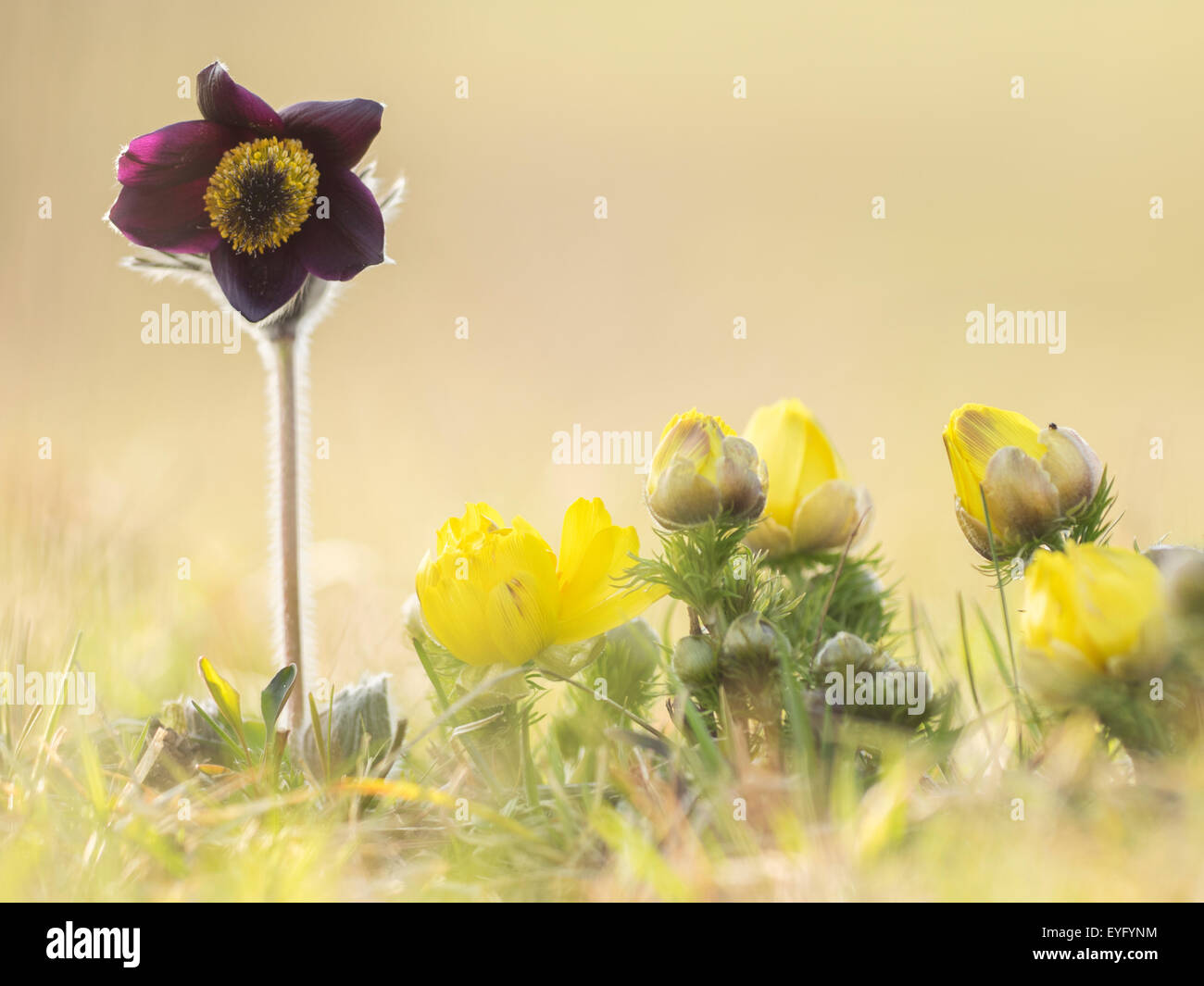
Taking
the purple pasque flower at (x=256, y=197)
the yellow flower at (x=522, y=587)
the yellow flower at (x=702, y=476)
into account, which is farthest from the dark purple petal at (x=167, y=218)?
the yellow flower at (x=702, y=476)

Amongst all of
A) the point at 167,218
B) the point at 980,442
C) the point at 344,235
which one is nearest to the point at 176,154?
the point at 167,218

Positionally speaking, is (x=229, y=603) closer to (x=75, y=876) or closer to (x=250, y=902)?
(x=75, y=876)

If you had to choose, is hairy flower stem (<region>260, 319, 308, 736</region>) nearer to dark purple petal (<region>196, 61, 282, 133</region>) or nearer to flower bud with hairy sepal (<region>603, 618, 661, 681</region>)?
dark purple petal (<region>196, 61, 282, 133</region>)

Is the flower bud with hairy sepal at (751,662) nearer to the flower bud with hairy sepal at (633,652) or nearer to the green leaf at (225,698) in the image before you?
the flower bud with hairy sepal at (633,652)

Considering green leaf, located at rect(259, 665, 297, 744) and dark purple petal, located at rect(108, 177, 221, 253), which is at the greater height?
dark purple petal, located at rect(108, 177, 221, 253)

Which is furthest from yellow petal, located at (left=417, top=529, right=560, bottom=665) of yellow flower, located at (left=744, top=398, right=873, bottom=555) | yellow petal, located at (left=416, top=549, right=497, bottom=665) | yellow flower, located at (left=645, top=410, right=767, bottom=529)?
yellow flower, located at (left=744, top=398, right=873, bottom=555)
